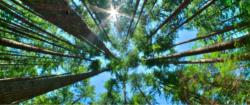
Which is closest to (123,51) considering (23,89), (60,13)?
(60,13)

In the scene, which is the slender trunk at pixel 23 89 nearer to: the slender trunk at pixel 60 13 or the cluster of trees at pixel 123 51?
the cluster of trees at pixel 123 51

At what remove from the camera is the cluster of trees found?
3.14 m

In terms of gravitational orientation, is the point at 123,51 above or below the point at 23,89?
above

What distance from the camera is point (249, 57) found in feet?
9.27

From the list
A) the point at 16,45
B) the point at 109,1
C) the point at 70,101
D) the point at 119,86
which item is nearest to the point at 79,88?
the point at 70,101

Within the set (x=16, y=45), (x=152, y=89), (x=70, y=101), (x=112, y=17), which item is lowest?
(x=70, y=101)

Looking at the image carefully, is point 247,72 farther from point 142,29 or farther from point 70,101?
point 70,101

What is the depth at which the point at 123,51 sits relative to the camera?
12016 millimetres

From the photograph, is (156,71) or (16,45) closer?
(16,45)

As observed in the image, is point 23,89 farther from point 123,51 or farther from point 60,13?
point 123,51

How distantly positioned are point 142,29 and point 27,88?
7.31 metres

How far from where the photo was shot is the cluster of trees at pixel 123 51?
3.14 m

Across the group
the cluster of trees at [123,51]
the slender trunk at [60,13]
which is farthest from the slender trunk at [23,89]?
the slender trunk at [60,13]

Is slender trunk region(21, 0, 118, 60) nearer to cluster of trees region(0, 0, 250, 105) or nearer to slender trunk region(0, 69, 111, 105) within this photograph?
cluster of trees region(0, 0, 250, 105)
